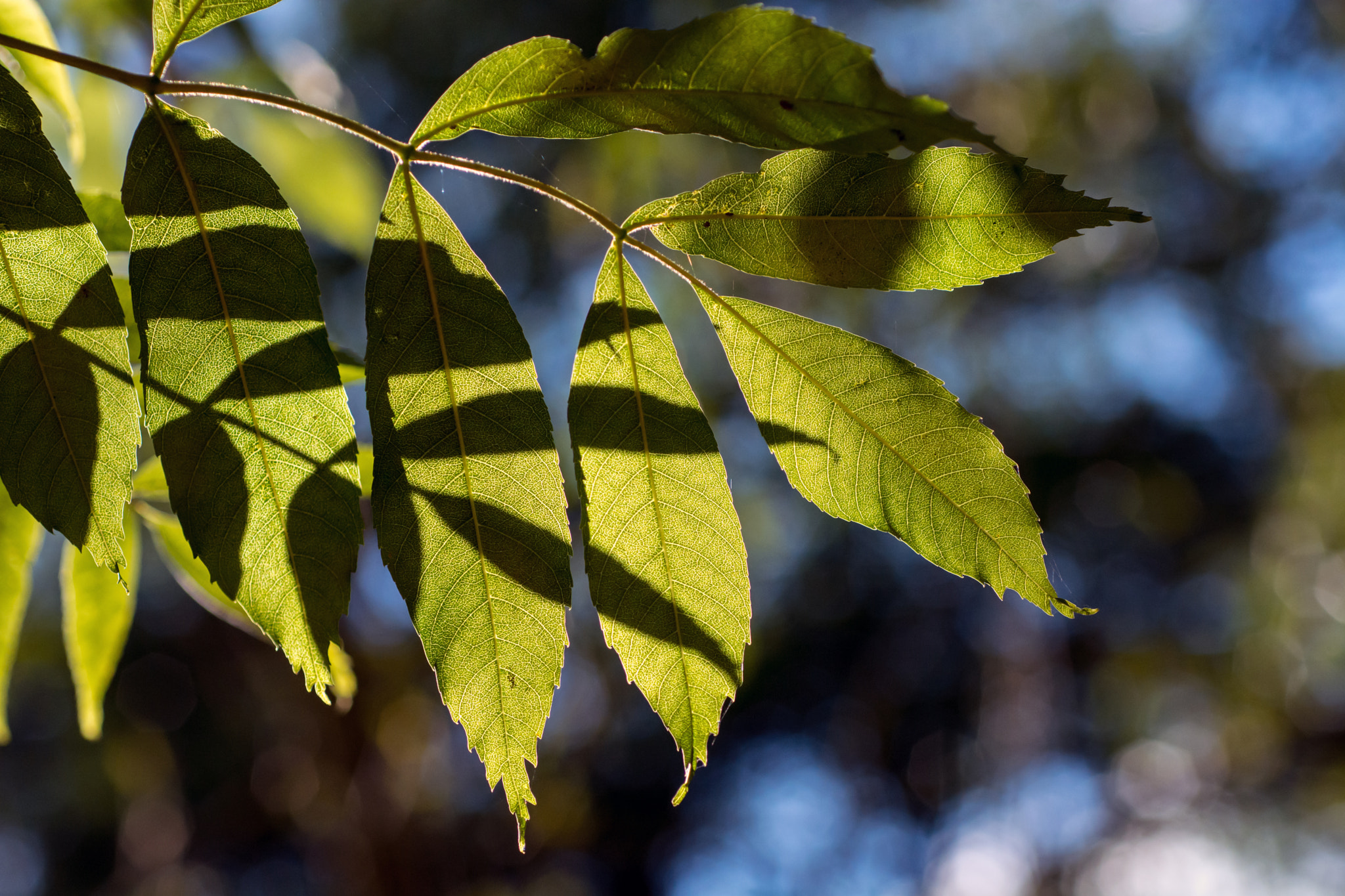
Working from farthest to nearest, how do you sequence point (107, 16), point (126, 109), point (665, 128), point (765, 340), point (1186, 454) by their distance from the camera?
point (1186, 454), point (126, 109), point (107, 16), point (765, 340), point (665, 128)

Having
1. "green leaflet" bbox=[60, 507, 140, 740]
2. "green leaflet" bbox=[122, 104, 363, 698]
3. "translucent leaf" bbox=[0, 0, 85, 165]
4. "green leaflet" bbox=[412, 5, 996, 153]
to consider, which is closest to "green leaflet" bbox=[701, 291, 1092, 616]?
"green leaflet" bbox=[412, 5, 996, 153]

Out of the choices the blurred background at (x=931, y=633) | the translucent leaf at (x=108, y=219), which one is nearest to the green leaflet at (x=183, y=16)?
the translucent leaf at (x=108, y=219)

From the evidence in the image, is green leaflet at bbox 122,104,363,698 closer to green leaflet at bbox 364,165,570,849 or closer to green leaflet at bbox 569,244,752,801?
green leaflet at bbox 364,165,570,849

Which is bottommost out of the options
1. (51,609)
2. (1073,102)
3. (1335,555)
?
(51,609)

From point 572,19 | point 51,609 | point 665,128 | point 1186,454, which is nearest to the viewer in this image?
point 665,128

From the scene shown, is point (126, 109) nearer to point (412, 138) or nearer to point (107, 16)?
point (107, 16)

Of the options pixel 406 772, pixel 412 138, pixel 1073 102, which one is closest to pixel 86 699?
pixel 412 138
